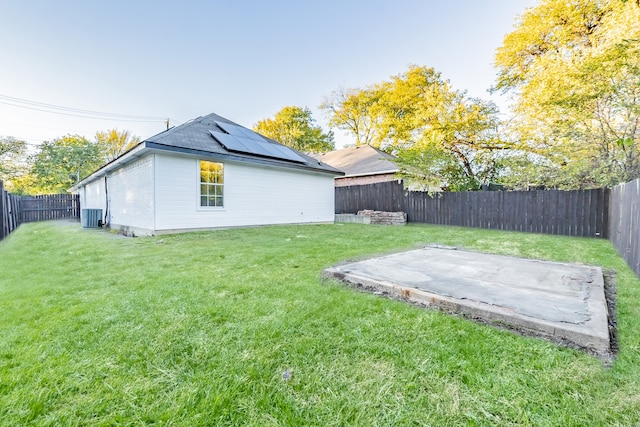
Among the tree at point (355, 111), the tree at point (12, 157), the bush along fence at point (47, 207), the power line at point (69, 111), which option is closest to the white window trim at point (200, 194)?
the bush along fence at point (47, 207)

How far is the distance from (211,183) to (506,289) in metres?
7.18

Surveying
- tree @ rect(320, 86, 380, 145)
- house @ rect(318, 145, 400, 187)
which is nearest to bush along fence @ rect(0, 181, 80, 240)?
house @ rect(318, 145, 400, 187)

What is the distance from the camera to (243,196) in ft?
27.4

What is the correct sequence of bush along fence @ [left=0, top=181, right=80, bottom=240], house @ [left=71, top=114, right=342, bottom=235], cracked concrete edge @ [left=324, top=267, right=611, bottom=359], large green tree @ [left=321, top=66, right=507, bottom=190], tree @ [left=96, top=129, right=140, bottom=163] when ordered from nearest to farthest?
cracked concrete edge @ [left=324, top=267, right=611, bottom=359] < house @ [left=71, top=114, right=342, bottom=235] < large green tree @ [left=321, top=66, right=507, bottom=190] < bush along fence @ [left=0, top=181, right=80, bottom=240] < tree @ [left=96, top=129, right=140, bottom=163]

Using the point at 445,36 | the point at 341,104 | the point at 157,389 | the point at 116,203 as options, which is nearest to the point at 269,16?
the point at 445,36

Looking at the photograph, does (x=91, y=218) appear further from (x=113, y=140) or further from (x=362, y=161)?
(x=113, y=140)

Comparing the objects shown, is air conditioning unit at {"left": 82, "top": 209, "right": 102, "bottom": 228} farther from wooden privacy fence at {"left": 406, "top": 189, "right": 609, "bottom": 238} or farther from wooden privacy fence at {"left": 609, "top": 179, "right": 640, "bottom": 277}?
wooden privacy fence at {"left": 609, "top": 179, "right": 640, "bottom": 277}

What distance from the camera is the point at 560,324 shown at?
1796 mm

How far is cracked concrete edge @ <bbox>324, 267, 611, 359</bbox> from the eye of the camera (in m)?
1.63

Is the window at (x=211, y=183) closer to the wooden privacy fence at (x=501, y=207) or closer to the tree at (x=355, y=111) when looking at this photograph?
the wooden privacy fence at (x=501, y=207)

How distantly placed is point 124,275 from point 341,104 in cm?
2289

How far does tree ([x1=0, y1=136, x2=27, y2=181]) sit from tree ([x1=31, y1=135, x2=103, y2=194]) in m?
0.84

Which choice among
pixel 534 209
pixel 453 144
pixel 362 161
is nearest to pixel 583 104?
pixel 534 209

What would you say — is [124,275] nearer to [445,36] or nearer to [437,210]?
[437,210]
